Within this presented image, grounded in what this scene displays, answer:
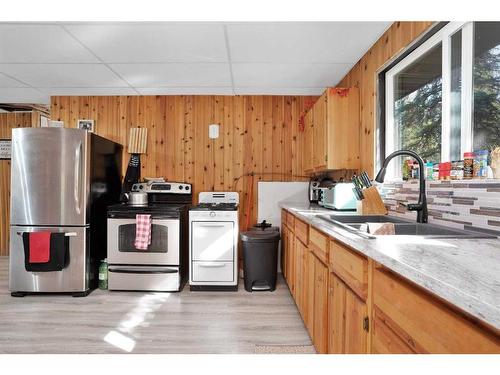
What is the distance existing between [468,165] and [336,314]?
96cm

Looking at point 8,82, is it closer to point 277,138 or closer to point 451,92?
point 277,138

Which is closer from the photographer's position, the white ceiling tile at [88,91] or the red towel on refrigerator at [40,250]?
the red towel on refrigerator at [40,250]

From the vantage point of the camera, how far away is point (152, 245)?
3.19 meters

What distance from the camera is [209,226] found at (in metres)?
3.21

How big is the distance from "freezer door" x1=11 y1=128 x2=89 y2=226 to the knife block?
2565 mm

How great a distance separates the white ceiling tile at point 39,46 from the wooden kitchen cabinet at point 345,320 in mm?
2645

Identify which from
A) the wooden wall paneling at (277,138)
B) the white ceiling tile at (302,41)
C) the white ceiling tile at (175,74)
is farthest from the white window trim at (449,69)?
the wooden wall paneling at (277,138)

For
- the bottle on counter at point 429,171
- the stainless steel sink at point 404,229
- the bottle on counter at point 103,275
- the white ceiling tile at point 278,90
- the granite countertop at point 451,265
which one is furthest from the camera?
the white ceiling tile at point 278,90

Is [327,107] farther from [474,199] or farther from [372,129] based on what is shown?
[474,199]

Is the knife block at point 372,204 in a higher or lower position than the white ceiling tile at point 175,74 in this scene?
lower

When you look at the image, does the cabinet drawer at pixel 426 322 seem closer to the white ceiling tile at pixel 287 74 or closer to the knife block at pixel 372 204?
the knife block at pixel 372 204

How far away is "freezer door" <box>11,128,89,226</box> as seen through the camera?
10.0 ft

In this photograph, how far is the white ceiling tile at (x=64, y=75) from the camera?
3.12 meters

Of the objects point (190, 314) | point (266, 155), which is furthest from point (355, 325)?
point (266, 155)
